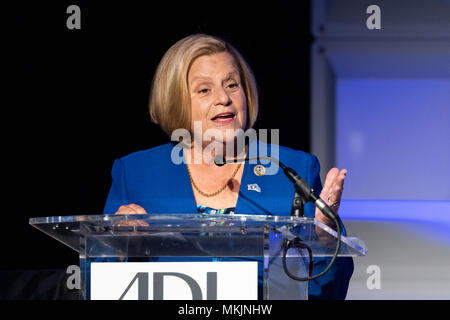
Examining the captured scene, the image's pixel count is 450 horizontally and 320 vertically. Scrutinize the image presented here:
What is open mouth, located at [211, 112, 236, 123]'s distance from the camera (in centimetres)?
255

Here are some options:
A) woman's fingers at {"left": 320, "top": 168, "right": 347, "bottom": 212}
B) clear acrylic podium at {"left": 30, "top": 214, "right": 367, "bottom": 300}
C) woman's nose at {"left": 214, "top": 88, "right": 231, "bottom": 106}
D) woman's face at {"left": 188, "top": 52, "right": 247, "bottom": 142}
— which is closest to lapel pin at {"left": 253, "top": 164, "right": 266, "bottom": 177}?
woman's face at {"left": 188, "top": 52, "right": 247, "bottom": 142}

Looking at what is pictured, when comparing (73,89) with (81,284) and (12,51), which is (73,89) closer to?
(12,51)

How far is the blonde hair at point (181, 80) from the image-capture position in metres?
2.59

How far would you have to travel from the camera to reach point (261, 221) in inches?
63.8

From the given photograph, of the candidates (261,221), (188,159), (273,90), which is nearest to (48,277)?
(188,159)

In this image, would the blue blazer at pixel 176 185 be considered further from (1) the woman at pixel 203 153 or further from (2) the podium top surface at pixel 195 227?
(2) the podium top surface at pixel 195 227

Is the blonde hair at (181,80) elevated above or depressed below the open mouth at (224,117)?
above

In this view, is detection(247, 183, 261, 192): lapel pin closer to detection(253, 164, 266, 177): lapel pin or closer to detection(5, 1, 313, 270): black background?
detection(253, 164, 266, 177): lapel pin

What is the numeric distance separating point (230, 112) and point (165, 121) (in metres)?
0.31

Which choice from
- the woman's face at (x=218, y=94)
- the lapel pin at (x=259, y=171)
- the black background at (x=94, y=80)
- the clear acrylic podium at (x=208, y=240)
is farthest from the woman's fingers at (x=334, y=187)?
the black background at (x=94, y=80)

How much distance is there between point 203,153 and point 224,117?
0.59ft

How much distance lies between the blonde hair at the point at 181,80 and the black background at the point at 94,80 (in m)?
0.82

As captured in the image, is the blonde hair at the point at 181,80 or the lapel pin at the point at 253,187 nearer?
the lapel pin at the point at 253,187

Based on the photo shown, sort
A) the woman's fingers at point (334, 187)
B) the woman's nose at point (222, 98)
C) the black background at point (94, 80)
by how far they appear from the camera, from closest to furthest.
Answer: the woman's fingers at point (334, 187) < the woman's nose at point (222, 98) < the black background at point (94, 80)
